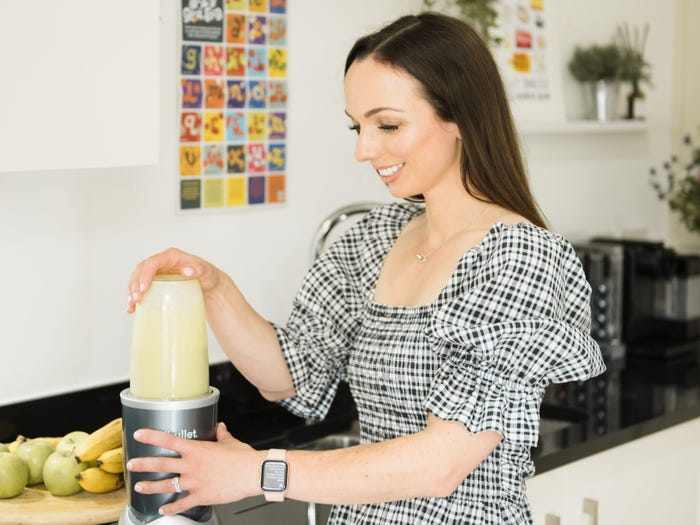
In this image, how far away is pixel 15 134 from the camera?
1.54 meters

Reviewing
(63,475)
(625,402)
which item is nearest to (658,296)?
(625,402)

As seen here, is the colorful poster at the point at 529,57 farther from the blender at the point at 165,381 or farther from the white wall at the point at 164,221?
the blender at the point at 165,381

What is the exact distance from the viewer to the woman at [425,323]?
1.45 meters

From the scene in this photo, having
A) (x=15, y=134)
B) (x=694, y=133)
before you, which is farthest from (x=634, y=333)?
(x=15, y=134)

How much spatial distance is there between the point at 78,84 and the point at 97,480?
1.87 feet

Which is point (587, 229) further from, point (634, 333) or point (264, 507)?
point (264, 507)

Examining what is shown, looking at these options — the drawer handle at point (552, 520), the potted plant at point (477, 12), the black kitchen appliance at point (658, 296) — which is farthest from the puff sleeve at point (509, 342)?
the black kitchen appliance at point (658, 296)

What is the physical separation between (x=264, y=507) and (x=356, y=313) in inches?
13.7

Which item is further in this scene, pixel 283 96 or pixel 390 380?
pixel 283 96

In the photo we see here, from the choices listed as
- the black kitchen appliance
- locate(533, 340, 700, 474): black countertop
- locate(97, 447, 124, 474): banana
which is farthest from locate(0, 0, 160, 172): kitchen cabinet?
the black kitchen appliance

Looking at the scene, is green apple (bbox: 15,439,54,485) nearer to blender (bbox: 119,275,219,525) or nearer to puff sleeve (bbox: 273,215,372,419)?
blender (bbox: 119,275,219,525)

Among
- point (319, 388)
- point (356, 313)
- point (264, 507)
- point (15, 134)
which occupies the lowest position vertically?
point (264, 507)

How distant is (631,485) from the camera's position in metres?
2.30

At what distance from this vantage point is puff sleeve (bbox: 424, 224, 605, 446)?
1472mm
